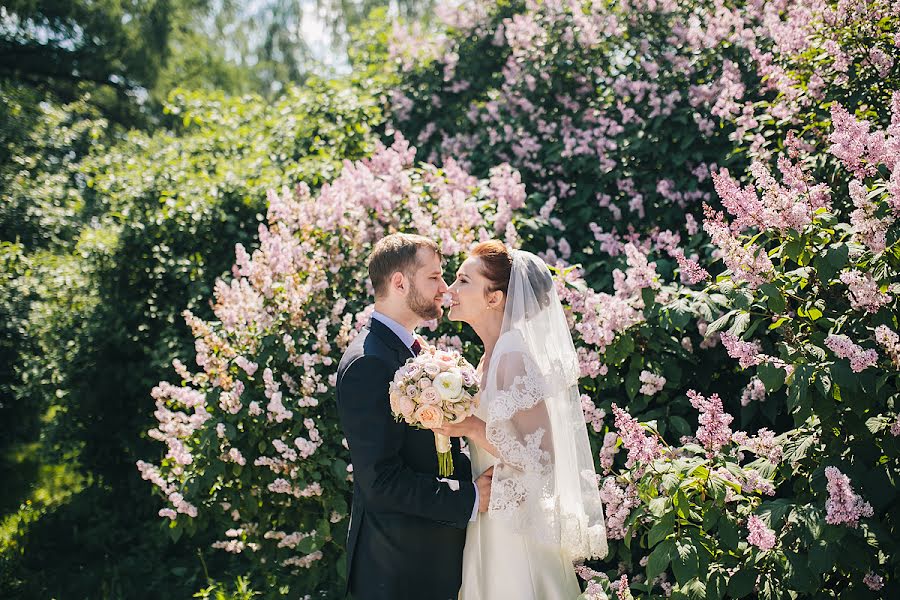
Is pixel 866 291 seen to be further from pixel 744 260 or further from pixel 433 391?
pixel 433 391

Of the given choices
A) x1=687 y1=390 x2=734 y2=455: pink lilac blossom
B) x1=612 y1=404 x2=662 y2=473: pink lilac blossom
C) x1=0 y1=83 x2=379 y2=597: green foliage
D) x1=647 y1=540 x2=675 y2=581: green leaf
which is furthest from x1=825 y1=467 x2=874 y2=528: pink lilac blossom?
x1=0 y1=83 x2=379 y2=597: green foliage

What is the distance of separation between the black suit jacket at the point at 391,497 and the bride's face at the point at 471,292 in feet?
1.18

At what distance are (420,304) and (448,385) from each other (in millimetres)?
557

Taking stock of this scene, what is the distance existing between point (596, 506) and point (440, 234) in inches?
83.1

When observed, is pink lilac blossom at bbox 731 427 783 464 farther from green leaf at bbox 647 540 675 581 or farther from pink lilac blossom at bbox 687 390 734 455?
green leaf at bbox 647 540 675 581

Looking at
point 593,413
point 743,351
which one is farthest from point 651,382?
point 743,351

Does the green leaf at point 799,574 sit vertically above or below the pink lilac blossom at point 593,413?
below

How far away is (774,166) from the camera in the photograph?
4969 millimetres

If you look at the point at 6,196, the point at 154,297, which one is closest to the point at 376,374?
the point at 154,297

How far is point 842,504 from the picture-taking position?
275cm

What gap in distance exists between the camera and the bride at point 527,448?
10.4 ft

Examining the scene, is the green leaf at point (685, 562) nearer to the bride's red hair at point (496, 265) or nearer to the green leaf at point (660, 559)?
the green leaf at point (660, 559)

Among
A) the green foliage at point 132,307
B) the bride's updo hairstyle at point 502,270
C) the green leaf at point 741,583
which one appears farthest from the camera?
the green foliage at point 132,307

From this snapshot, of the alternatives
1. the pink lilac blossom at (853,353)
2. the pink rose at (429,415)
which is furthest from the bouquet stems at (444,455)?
the pink lilac blossom at (853,353)
